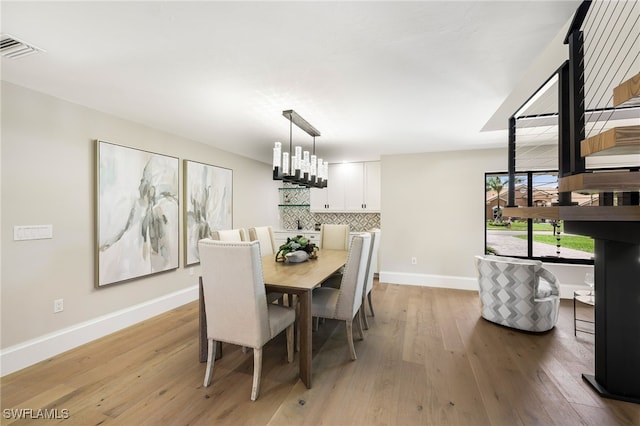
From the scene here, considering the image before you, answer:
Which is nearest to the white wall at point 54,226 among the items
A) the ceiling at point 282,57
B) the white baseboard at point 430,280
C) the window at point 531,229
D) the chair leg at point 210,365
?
the ceiling at point 282,57

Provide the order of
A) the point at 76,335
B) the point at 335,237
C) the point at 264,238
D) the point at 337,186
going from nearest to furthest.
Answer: the point at 76,335 → the point at 264,238 → the point at 335,237 → the point at 337,186

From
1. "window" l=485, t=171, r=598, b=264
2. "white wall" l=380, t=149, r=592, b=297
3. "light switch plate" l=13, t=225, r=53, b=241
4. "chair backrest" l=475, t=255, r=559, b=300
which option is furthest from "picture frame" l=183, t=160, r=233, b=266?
"window" l=485, t=171, r=598, b=264

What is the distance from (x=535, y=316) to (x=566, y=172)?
1.96 meters

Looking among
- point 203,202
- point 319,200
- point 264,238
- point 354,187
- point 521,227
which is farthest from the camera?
point 319,200

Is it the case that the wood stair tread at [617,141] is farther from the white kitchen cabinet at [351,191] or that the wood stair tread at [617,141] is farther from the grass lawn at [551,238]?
the white kitchen cabinet at [351,191]

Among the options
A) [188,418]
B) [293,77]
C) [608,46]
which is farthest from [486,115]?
[188,418]

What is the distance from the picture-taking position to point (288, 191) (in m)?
6.41

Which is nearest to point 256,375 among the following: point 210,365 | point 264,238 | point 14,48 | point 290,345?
point 210,365

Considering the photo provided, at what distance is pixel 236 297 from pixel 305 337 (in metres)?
0.59

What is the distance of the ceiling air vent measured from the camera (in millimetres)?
1593

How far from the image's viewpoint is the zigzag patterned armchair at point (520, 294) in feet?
9.45

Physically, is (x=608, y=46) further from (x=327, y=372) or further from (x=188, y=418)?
(x=188, y=418)

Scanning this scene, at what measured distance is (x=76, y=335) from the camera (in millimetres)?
2568

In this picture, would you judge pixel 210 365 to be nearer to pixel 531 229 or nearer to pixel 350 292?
pixel 350 292
